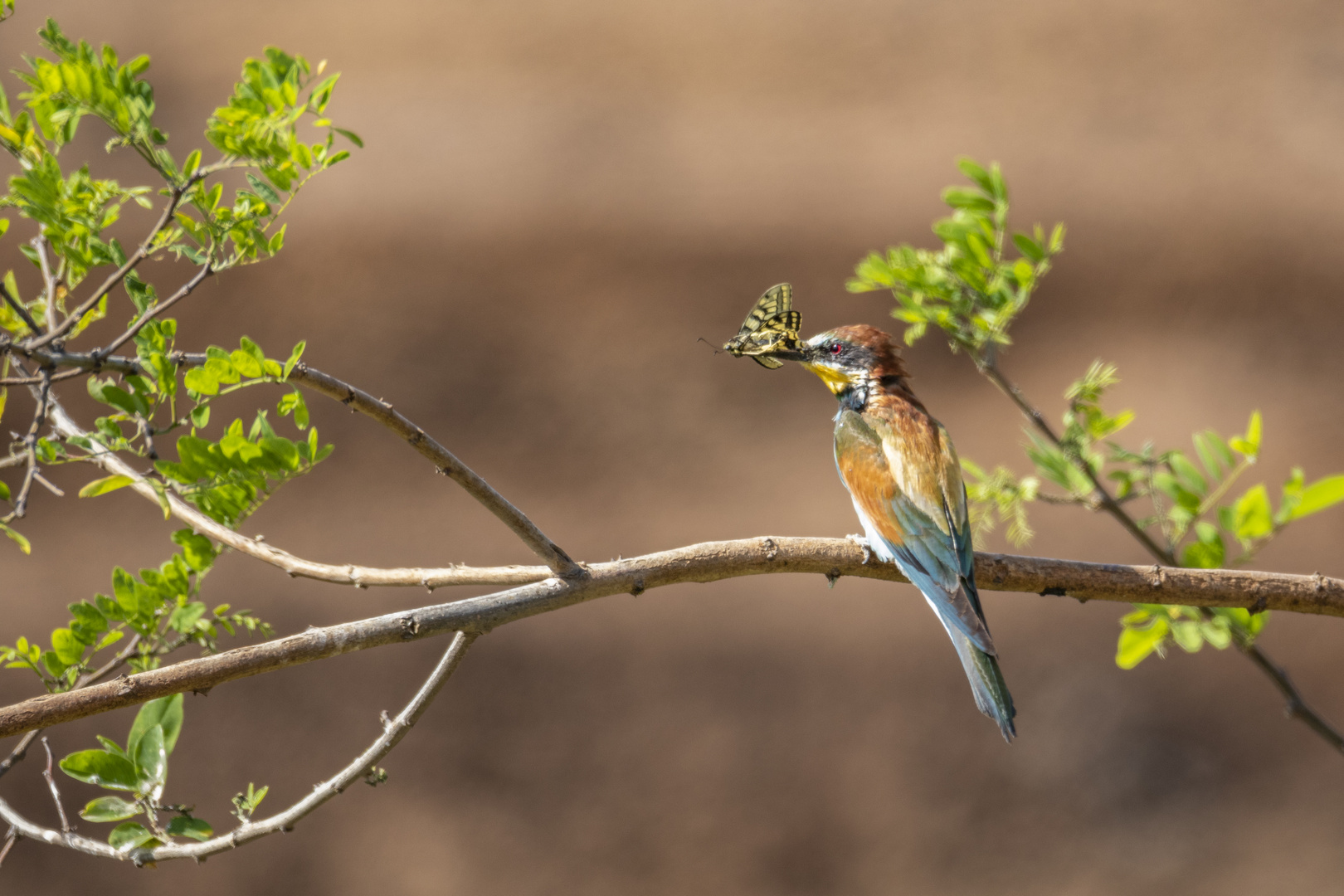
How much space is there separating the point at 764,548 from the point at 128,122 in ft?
3.31

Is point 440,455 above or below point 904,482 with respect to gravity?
below

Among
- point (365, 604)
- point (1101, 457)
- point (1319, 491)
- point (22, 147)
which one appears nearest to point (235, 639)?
point (365, 604)

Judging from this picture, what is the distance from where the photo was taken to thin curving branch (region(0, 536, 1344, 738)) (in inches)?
48.0

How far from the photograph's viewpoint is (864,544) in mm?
2002

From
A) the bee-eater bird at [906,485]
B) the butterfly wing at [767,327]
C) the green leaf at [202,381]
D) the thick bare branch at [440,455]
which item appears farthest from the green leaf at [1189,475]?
the green leaf at [202,381]

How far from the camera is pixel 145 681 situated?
1.22 m

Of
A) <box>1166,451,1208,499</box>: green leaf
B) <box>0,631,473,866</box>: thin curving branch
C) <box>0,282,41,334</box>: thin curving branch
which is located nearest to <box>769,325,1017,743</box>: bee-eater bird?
<box>1166,451,1208,499</box>: green leaf

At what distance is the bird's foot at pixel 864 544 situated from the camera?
180 cm

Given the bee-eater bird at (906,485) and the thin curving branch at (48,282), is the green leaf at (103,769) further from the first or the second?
the bee-eater bird at (906,485)

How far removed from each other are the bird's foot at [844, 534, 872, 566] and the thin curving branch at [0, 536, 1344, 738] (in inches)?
0.6

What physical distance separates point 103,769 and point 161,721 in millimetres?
93

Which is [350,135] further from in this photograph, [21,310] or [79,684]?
[79,684]

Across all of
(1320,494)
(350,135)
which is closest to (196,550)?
(350,135)

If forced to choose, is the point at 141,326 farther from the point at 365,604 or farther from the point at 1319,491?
the point at 365,604
